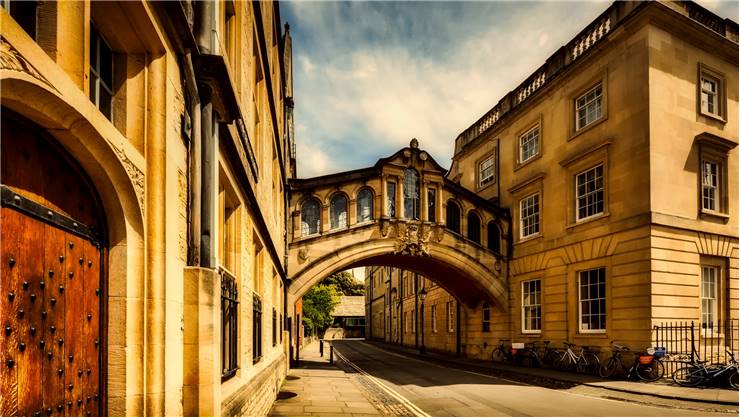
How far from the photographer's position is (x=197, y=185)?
161 inches

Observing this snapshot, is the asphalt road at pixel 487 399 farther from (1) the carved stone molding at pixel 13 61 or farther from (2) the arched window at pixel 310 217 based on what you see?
(1) the carved stone molding at pixel 13 61

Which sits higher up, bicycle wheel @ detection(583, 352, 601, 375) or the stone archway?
the stone archway

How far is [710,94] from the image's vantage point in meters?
16.7

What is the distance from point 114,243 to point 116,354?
0.66 metres

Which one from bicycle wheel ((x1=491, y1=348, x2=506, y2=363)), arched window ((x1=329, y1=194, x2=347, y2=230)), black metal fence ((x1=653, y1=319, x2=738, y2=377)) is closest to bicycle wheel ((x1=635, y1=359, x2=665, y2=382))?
black metal fence ((x1=653, y1=319, x2=738, y2=377))

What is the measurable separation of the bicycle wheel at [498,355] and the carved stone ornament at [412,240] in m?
5.79

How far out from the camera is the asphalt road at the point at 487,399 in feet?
33.1

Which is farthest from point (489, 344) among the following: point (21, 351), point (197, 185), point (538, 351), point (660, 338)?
point (21, 351)

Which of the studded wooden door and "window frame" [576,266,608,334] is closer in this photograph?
the studded wooden door

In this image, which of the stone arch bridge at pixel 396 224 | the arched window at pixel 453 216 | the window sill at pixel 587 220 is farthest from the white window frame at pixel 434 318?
the window sill at pixel 587 220

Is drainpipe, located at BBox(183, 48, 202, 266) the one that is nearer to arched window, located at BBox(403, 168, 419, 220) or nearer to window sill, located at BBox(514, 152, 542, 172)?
arched window, located at BBox(403, 168, 419, 220)

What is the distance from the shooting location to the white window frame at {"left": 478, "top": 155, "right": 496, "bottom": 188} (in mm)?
25000

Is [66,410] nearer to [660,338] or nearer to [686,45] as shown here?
[660,338]

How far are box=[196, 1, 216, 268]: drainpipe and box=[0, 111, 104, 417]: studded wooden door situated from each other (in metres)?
1.19
